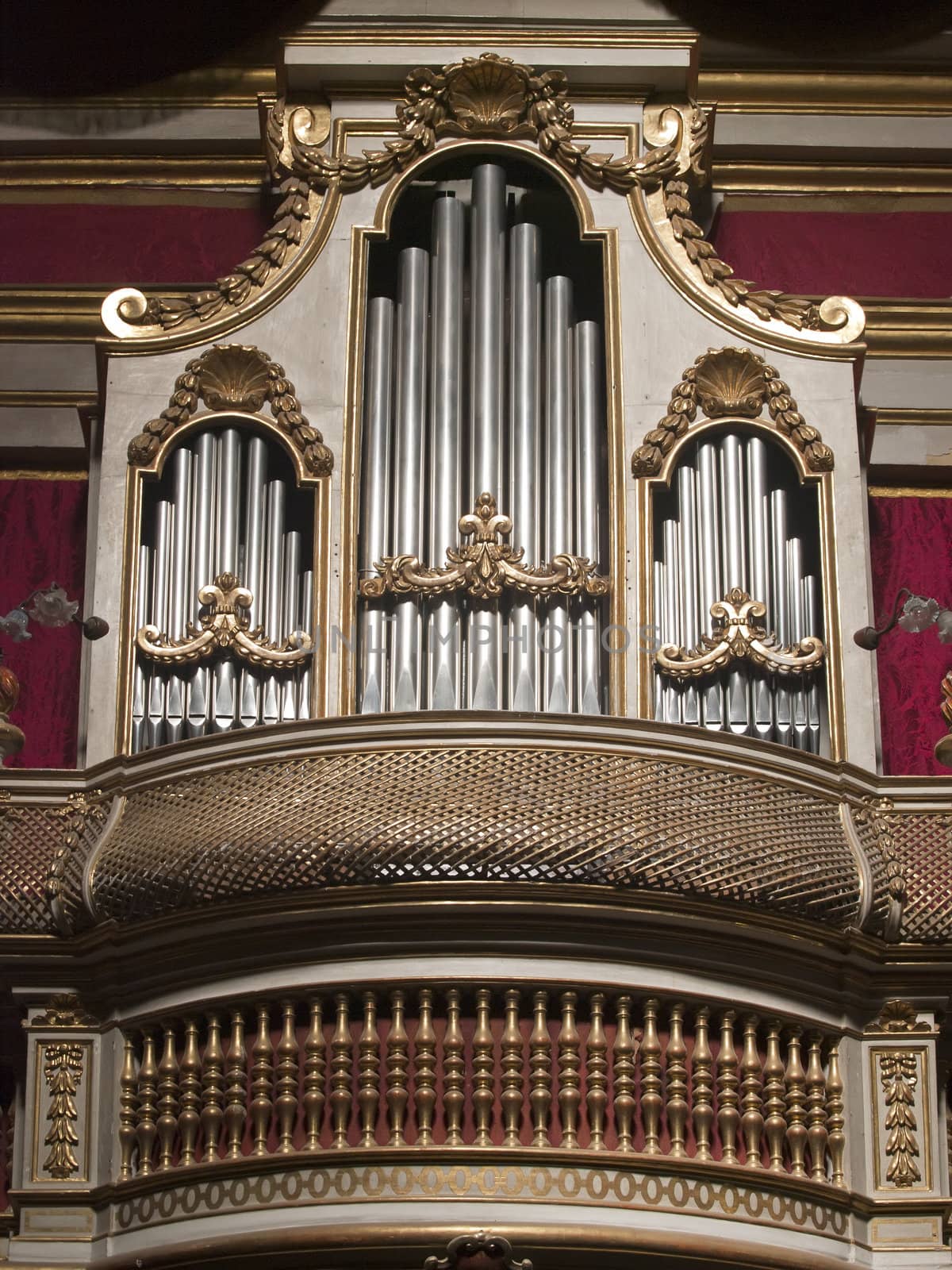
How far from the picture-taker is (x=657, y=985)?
1189cm

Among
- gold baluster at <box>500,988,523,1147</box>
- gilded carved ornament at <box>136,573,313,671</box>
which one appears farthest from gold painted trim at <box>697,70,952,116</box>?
gold baluster at <box>500,988,523,1147</box>

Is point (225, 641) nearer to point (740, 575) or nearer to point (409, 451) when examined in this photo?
point (409, 451)

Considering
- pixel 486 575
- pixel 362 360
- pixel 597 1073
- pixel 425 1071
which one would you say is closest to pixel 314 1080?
pixel 425 1071

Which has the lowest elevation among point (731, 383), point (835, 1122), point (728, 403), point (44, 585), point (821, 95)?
point (835, 1122)

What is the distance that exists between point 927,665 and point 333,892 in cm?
374

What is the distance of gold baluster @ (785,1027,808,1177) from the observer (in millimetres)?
11875

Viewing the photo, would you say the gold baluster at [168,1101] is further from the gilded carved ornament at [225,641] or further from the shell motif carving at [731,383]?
the shell motif carving at [731,383]

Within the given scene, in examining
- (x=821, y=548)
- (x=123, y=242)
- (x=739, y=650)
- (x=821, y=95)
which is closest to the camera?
(x=739, y=650)

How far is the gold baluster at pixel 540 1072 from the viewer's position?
456 inches

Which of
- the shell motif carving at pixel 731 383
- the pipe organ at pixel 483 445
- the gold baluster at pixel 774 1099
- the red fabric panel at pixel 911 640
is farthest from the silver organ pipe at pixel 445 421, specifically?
the red fabric panel at pixel 911 640

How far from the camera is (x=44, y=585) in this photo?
14.3 metres

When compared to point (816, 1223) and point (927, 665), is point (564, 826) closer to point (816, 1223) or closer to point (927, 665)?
point (816, 1223)

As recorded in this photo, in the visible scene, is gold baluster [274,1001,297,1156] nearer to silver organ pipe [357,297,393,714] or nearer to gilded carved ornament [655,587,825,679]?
silver organ pipe [357,297,393,714]

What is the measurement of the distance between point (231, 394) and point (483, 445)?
120 cm
